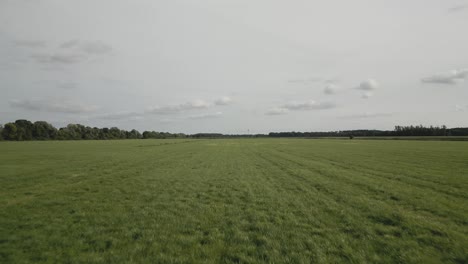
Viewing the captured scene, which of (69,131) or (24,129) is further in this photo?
(69,131)

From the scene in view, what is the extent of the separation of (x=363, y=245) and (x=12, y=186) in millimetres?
19801

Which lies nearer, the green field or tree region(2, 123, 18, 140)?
the green field

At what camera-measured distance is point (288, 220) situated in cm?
877

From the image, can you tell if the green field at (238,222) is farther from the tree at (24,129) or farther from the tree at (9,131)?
the tree at (24,129)

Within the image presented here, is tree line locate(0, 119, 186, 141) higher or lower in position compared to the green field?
higher

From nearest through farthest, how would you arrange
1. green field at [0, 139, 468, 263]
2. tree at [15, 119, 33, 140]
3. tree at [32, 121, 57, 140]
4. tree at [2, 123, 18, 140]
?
green field at [0, 139, 468, 263], tree at [2, 123, 18, 140], tree at [15, 119, 33, 140], tree at [32, 121, 57, 140]

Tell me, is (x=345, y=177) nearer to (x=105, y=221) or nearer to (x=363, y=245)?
(x=363, y=245)

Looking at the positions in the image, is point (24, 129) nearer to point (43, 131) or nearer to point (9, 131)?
point (9, 131)

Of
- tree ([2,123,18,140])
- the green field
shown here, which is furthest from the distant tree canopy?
the green field

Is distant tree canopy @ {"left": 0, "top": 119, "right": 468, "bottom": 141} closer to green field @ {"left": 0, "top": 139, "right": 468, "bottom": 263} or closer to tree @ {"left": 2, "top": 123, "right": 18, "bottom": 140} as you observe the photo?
tree @ {"left": 2, "top": 123, "right": 18, "bottom": 140}

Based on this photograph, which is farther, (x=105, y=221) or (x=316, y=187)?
(x=316, y=187)

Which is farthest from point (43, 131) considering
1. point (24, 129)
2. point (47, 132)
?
point (24, 129)

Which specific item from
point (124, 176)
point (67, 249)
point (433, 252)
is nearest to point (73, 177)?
point (124, 176)

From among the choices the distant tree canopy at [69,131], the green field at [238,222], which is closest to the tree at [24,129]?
the distant tree canopy at [69,131]
